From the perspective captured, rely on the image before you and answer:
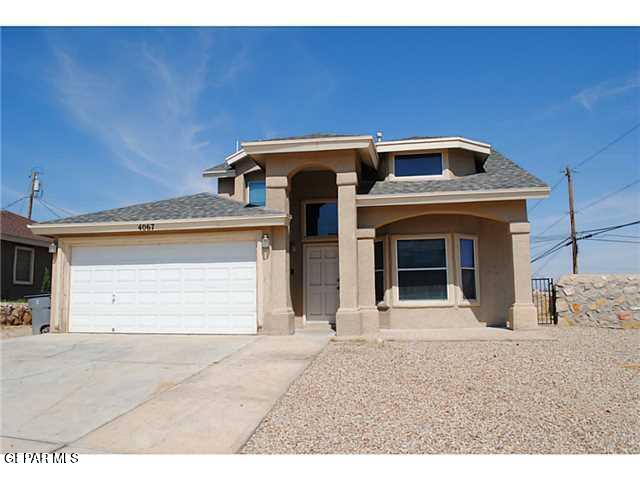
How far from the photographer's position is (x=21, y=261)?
61.6ft

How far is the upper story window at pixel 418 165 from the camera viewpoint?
13055mm

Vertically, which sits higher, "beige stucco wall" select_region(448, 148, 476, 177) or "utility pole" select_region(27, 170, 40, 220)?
"utility pole" select_region(27, 170, 40, 220)

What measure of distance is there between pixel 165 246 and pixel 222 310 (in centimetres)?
231

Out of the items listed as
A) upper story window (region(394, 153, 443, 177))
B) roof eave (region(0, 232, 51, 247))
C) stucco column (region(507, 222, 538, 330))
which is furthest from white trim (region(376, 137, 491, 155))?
roof eave (region(0, 232, 51, 247))

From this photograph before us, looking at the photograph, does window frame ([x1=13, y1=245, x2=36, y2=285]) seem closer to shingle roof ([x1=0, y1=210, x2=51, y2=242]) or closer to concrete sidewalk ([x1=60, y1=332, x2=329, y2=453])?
shingle roof ([x1=0, y1=210, x2=51, y2=242])

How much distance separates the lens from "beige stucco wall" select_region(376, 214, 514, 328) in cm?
1207

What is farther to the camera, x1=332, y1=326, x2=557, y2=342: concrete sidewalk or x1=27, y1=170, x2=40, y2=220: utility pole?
x1=27, y1=170, x2=40, y2=220: utility pole

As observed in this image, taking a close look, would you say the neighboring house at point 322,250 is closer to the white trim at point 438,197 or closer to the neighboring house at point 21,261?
the white trim at point 438,197

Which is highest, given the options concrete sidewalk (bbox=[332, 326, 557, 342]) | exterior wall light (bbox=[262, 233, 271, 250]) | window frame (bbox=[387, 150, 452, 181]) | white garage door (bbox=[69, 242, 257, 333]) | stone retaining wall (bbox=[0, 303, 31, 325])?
window frame (bbox=[387, 150, 452, 181])

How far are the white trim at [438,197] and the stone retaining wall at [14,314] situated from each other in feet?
43.1

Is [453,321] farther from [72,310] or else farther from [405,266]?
[72,310]

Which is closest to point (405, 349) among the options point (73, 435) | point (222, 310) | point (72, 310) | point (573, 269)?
point (222, 310)

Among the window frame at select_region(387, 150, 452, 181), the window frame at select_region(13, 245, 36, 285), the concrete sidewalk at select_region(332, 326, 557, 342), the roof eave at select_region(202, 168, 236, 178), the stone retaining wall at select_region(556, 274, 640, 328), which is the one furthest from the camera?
the window frame at select_region(13, 245, 36, 285)

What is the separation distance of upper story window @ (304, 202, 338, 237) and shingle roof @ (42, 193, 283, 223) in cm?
195
